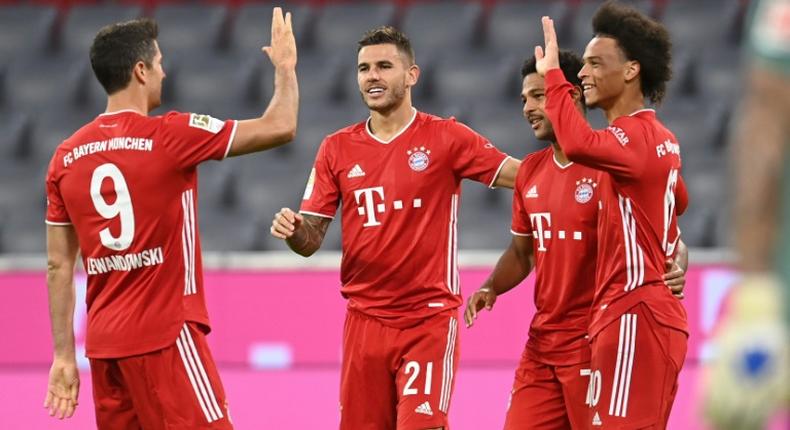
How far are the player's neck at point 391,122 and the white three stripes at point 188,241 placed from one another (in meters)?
1.00

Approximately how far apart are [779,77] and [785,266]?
0.40 meters

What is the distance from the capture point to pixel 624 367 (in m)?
4.95

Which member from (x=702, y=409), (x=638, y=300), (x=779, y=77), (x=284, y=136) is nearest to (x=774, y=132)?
(x=779, y=77)

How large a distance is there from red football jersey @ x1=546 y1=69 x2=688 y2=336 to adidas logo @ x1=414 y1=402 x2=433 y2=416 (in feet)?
2.52

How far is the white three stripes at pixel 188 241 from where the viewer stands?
5.14 m

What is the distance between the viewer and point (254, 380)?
7777 millimetres

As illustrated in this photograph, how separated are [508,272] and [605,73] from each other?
108 cm

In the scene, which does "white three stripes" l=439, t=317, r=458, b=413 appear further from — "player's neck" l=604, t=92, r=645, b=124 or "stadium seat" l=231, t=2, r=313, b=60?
"stadium seat" l=231, t=2, r=313, b=60

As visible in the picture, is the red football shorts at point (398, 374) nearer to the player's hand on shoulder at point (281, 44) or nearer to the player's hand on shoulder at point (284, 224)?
the player's hand on shoulder at point (284, 224)

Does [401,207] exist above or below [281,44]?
below

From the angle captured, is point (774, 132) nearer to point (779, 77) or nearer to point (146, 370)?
point (779, 77)

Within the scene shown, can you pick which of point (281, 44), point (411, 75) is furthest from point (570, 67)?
point (281, 44)

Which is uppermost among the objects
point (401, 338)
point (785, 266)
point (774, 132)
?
point (774, 132)

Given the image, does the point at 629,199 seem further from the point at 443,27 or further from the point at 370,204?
the point at 443,27
